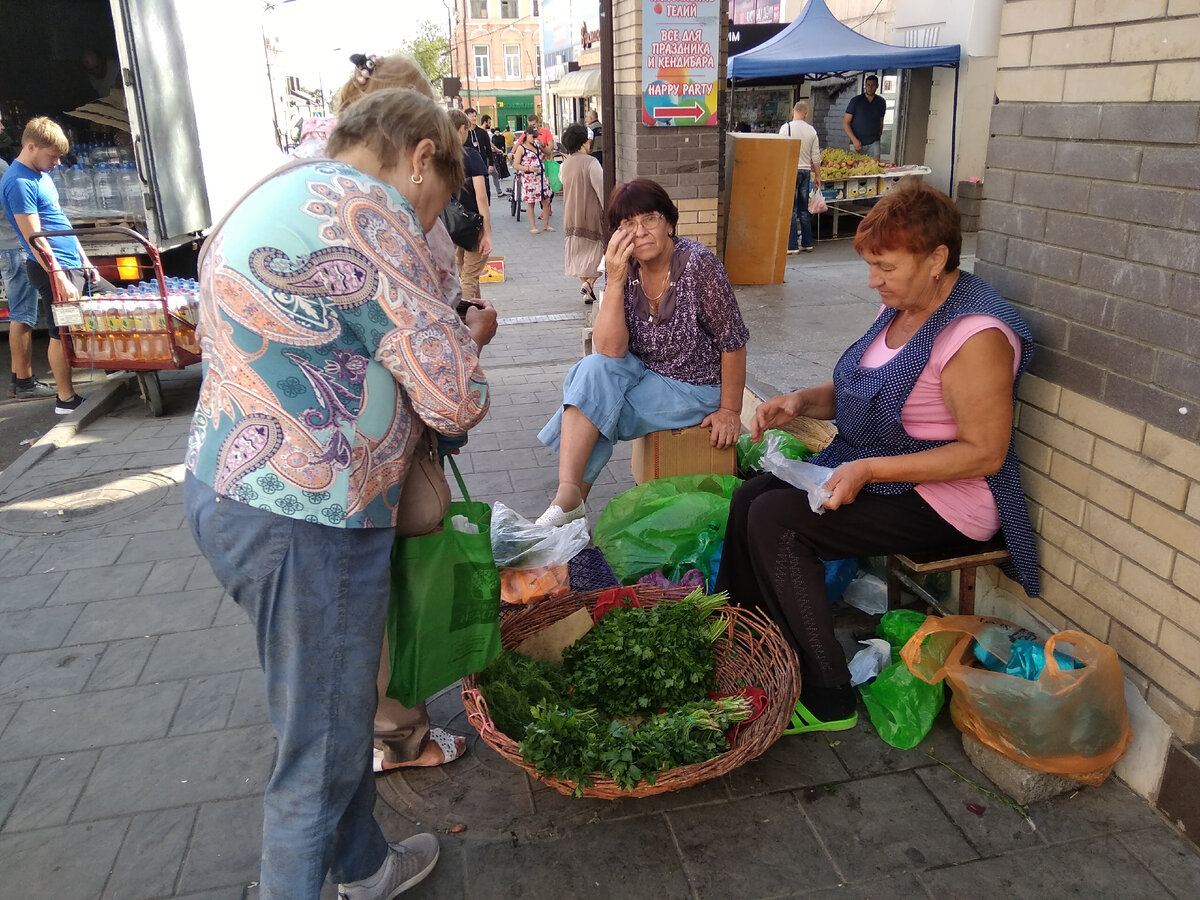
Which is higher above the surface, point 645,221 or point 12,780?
point 645,221

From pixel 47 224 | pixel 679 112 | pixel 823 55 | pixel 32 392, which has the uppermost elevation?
pixel 823 55

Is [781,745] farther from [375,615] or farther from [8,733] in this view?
[8,733]

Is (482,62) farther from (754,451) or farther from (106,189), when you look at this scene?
(754,451)

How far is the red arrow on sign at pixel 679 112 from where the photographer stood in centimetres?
628

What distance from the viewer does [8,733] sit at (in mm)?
2787

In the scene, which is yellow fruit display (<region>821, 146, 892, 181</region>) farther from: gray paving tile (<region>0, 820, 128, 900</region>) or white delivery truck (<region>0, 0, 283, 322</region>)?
gray paving tile (<region>0, 820, 128, 900</region>)

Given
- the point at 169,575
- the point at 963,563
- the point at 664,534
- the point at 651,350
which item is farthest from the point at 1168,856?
the point at 169,575

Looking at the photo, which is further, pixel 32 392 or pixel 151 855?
pixel 32 392

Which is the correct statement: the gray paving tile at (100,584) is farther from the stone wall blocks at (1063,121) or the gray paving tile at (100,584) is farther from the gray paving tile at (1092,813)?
the stone wall blocks at (1063,121)

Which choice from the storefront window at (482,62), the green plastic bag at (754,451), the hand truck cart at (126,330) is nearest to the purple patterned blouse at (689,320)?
the green plastic bag at (754,451)

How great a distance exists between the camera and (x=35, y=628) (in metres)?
3.37

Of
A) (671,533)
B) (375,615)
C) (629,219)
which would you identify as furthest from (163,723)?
(629,219)

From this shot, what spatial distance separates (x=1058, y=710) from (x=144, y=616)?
125 inches

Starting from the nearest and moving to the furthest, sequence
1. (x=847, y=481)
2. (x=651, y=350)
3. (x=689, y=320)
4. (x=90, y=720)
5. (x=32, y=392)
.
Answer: (x=847, y=481) → (x=90, y=720) → (x=689, y=320) → (x=651, y=350) → (x=32, y=392)
